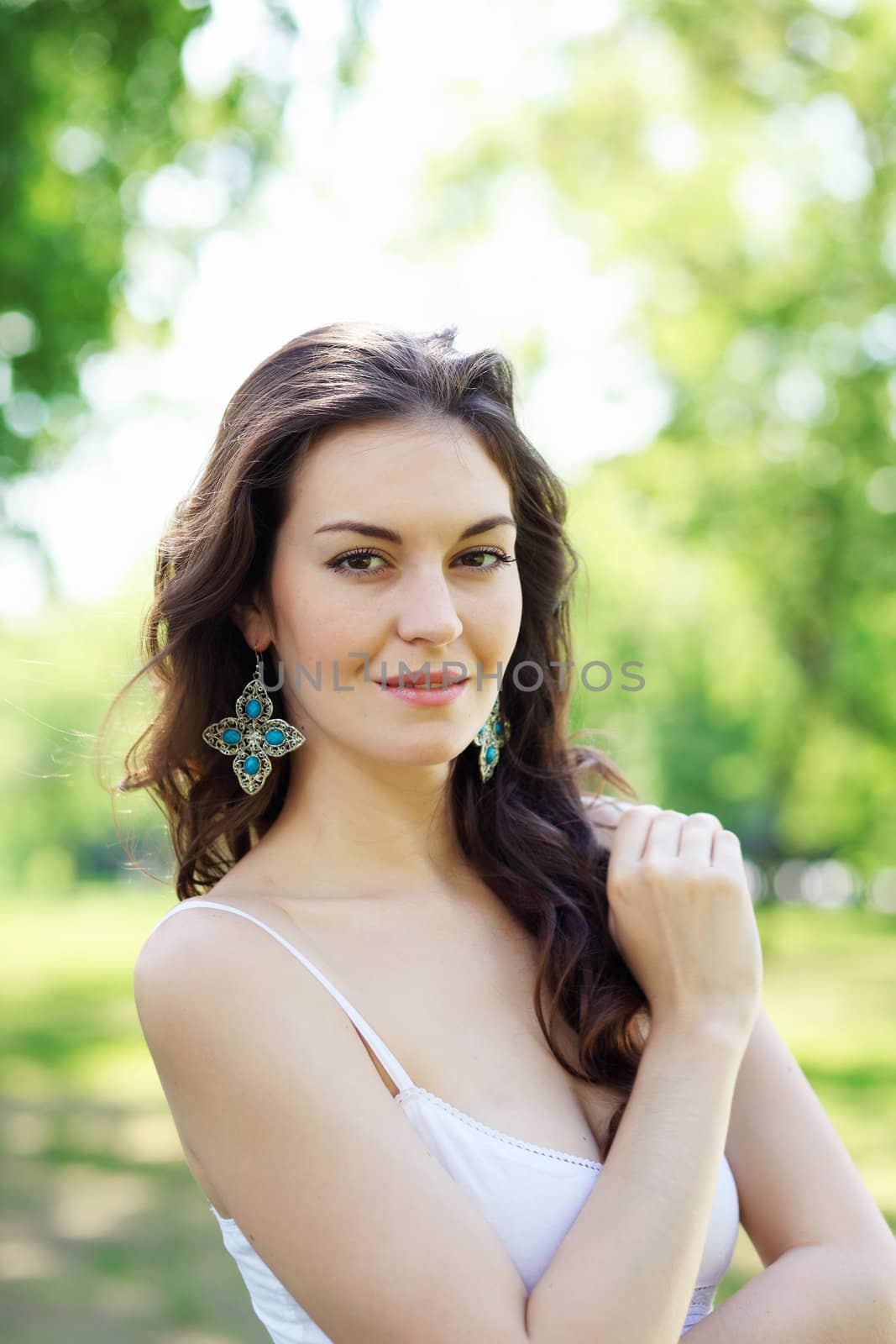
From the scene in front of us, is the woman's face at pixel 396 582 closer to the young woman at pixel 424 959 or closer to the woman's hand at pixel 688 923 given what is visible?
the young woman at pixel 424 959

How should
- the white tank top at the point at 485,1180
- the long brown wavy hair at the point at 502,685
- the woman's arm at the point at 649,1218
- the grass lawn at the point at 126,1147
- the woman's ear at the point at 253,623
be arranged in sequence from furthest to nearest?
the grass lawn at the point at 126,1147
the woman's ear at the point at 253,623
the long brown wavy hair at the point at 502,685
the white tank top at the point at 485,1180
the woman's arm at the point at 649,1218

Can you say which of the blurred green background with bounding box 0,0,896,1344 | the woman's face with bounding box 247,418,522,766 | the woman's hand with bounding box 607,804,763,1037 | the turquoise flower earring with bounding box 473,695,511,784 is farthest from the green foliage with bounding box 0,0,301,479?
the woman's hand with bounding box 607,804,763,1037

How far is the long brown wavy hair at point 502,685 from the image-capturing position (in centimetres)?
211

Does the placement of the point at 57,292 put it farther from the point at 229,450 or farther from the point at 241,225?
the point at 229,450

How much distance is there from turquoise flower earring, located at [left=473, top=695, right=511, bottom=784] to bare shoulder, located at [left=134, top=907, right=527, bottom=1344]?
0.75 m

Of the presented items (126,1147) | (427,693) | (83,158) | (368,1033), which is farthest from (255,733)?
(126,1147)

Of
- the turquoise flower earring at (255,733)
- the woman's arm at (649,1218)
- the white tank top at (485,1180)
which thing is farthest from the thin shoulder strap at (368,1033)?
the turquoise flower earring at (255,733)

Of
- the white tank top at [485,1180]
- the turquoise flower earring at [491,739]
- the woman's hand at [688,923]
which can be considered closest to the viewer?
the white tank top at [485,1180]

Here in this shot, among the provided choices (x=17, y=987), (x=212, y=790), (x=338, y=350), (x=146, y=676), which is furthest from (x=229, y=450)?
(x=17, y=987)

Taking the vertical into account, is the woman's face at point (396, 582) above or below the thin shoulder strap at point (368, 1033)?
above

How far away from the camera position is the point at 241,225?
8258 mm

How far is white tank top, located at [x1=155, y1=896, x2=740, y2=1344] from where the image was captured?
5.98 feet

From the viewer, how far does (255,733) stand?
234cm

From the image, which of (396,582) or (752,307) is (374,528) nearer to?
(396,582)
